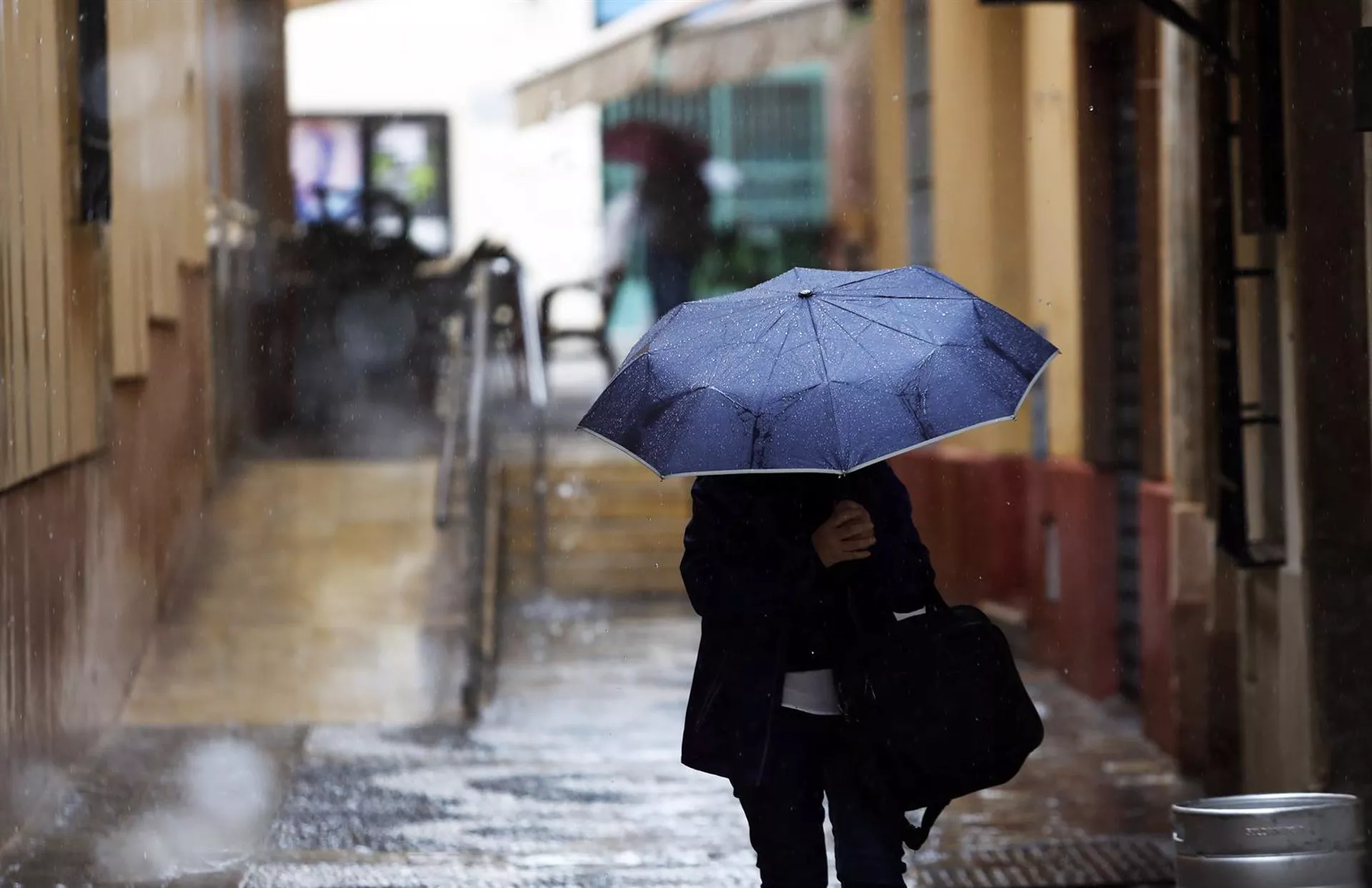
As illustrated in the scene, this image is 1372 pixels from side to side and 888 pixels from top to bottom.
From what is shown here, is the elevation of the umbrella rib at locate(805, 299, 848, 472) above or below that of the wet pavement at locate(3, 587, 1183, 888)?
above

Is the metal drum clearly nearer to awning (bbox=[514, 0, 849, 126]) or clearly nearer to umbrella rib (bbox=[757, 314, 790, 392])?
umbrella rib (bbox=[757, 314, 790, 392])

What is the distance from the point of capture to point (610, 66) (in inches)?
547

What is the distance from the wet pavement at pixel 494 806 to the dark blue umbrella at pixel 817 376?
259 cm

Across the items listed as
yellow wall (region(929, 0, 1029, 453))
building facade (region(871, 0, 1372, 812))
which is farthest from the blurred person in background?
yellow wall (region(929, 0, 1029, 453))

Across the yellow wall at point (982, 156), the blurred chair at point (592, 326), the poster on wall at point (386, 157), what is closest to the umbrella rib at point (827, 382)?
the yellow wall at point (982, 156)

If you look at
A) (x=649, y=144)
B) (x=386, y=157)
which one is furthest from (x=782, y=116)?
(x=386, y=157)

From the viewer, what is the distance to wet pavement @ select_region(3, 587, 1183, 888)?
20.5 feet

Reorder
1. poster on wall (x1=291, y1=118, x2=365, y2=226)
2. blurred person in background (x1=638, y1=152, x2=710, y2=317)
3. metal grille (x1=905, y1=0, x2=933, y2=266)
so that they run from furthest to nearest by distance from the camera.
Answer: poster on wall (x1=291, y1=118, x2=365, y2=226) → blurred person in background (x1=638, y1=152, x2=710, y2=317) → metal grille (x1=905, y1=0, x2=933, y2=266)

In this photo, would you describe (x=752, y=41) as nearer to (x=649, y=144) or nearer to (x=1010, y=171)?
(x=1010, y=171)

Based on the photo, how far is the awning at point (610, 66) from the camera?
13.6m

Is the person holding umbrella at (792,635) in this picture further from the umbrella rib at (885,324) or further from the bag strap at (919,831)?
the umbrella rib at (885,324)

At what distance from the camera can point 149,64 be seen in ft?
32.3

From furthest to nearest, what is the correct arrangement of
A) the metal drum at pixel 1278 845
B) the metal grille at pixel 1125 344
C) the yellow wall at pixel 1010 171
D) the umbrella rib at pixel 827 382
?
the yellow wall at pixel 1010 171 → the metal grille at pixel 1125 344 → the metal drum at pixel 1278 845 → the umbrella rib at pixel 827 382

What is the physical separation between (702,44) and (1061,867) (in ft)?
27.0
